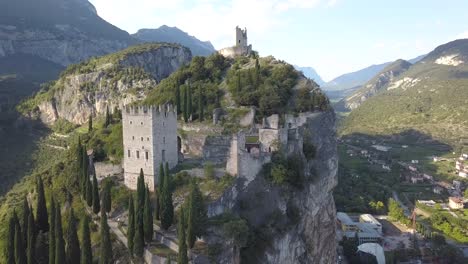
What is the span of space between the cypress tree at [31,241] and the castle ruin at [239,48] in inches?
2112

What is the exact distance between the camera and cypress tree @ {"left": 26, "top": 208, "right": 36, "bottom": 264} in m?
36.3

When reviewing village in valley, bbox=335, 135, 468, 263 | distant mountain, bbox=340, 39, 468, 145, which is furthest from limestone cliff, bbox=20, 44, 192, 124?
distant mountain, bbox=340, 39, 468, 145

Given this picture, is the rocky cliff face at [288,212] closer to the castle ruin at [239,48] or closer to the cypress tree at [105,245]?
the cypress tree at [105,245]

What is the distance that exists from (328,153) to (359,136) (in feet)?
363

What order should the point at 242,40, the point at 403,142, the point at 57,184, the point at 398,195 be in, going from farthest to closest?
the point at 403,142
the point at 398,195
the point at 242,40
the point at 57,184

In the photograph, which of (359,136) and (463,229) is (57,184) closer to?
(463,229)

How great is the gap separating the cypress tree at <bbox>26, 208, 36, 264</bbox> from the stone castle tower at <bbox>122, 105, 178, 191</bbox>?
9176mm

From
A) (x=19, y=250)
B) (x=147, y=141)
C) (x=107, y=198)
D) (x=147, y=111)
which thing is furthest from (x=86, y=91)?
(x=19, y=250)

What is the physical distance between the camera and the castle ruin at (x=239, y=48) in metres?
85.2

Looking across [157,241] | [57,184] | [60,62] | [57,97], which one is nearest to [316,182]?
[157,241]

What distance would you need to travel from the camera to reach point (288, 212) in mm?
44031

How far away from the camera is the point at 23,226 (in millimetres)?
38812

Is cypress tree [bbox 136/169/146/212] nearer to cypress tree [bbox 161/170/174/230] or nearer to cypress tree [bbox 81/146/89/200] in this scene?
cypress tree [bbox 161/170/174/230]

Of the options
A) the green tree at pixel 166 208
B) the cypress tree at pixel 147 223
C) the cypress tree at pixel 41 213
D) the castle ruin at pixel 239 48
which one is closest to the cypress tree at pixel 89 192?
the cypress tree at pixel 41 213
